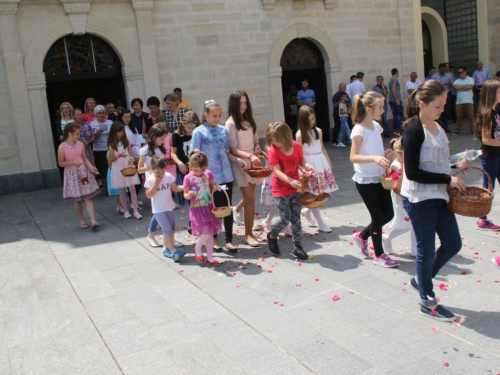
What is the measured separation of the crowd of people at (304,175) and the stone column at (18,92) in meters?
4.38

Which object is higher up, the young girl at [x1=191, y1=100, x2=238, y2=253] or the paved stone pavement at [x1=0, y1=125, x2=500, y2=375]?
the young girl at [x1=191, y1=100, x2=238, y2=253]

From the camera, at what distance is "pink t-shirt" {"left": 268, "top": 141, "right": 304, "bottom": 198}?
550 cm

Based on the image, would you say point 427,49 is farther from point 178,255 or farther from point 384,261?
point 178,255

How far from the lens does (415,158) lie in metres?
3.82

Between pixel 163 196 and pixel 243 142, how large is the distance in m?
1.06

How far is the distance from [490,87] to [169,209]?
3.68 m

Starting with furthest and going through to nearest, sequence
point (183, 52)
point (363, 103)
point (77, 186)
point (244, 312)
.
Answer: point (183, 52), point (77, 186), point (363, 103), point (244, 312)

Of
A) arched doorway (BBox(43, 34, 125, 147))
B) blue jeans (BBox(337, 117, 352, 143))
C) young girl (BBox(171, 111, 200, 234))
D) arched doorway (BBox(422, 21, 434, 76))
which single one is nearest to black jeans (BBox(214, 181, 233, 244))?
young girl (BBox(171, 111, 200, 234))

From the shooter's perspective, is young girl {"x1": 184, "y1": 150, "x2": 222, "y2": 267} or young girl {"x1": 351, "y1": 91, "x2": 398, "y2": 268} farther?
young girl {"x1": 184, "y1": 150, "x2": 222, "y2": 267}

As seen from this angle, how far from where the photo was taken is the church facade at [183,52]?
37.9 ft

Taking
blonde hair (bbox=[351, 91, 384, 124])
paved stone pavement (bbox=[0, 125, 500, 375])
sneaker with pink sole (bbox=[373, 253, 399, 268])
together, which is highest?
blonde hair (bbox=[351, 91, 384, 124])

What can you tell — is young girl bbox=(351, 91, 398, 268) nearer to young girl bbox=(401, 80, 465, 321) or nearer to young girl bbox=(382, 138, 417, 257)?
young girl bbox=(382, 138, 417, 257)

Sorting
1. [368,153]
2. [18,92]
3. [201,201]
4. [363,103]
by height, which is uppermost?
[18,92]

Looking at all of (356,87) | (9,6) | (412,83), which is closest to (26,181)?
(9,6)
